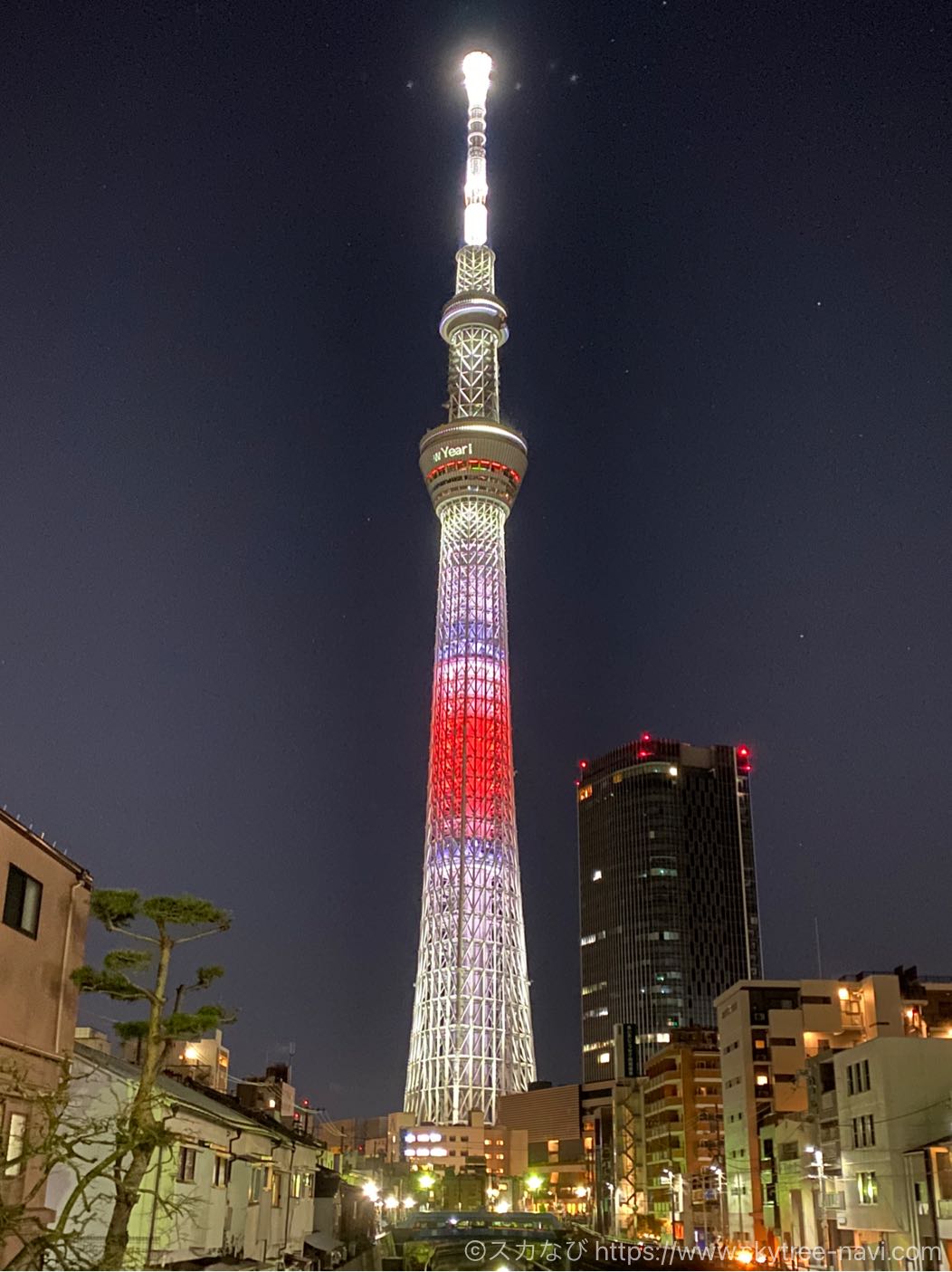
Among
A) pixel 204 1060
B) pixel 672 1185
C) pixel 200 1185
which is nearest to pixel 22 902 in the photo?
pixel 200 1185

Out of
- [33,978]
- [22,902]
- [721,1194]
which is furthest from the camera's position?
[721,1194]

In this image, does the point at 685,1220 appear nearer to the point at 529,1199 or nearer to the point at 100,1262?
the point at 529,1199

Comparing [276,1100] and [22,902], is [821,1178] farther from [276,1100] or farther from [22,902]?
[22,902]

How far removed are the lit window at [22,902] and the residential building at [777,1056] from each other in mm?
64552

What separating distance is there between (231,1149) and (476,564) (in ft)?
357

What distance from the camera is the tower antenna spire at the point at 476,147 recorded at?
5974 inches

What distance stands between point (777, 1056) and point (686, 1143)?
2060 cm

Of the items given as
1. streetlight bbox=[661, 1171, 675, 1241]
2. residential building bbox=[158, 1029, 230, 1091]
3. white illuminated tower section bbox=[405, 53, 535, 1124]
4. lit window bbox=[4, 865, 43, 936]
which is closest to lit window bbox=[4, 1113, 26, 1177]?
lit window bbox=[4, 865, 43, 936]

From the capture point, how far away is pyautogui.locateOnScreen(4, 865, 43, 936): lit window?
24.0 metres

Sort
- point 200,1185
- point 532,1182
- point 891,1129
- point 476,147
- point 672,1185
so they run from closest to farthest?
point 200,1185, point 891,1129, point 672,1185, point 532,1182, point 476,147

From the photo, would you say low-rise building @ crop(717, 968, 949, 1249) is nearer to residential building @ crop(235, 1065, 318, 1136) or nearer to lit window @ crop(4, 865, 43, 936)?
residential building @ crop(235, 1065, 318, 1136)

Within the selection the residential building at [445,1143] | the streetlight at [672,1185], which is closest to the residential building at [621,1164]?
the streetlight at [672,1185]

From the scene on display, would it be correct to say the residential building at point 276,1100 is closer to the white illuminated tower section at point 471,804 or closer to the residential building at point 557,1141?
the white illuminated tower section at point 471,804

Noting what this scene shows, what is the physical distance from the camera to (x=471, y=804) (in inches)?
5217
